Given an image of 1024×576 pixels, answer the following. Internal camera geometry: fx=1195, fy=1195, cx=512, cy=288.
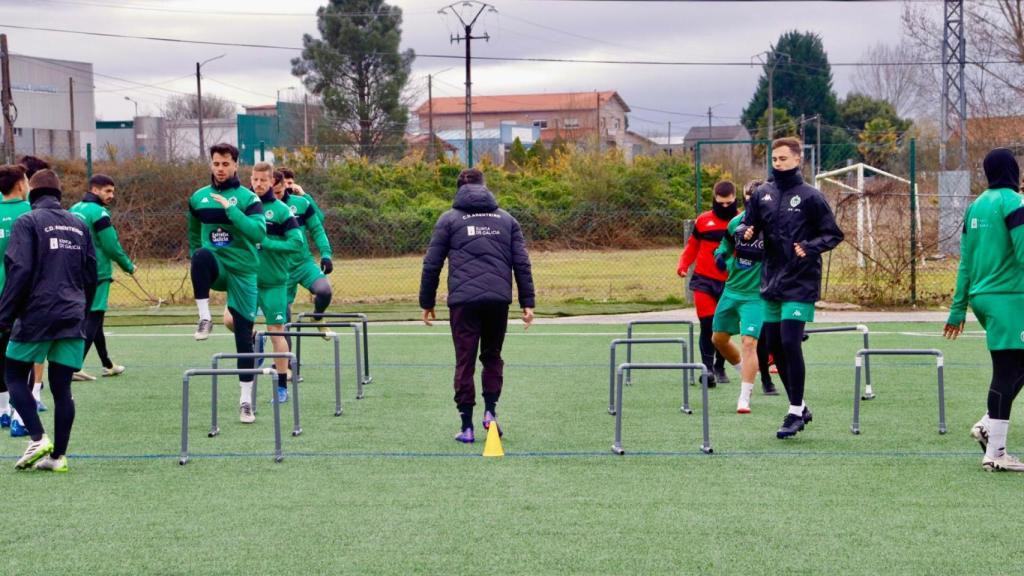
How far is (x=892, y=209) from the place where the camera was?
19.1 metres

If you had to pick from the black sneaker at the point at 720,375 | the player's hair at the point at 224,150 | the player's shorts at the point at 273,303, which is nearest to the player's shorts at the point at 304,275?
the player's shorts at the point at 273,303

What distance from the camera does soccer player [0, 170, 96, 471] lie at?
738cm

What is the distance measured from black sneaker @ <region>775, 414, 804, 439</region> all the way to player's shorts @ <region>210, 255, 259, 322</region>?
4.17m

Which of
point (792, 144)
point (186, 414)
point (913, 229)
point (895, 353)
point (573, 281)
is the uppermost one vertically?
point (792, 144)

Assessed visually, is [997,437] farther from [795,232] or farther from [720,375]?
[720,375]

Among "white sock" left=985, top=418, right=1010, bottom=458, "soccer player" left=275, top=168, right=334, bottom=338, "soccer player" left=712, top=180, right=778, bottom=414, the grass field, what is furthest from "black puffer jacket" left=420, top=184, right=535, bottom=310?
the grass field

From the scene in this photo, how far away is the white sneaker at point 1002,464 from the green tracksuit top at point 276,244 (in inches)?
234

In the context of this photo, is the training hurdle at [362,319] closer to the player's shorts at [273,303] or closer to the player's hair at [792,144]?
the player's shorts at [273,303]

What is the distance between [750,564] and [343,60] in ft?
167

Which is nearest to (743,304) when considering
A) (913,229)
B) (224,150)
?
(224,150)

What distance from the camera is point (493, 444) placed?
316 inches

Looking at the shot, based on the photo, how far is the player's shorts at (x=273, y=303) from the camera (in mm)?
10438

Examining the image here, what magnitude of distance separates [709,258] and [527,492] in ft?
15.5

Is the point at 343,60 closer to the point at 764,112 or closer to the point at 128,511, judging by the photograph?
the point at 764,112
